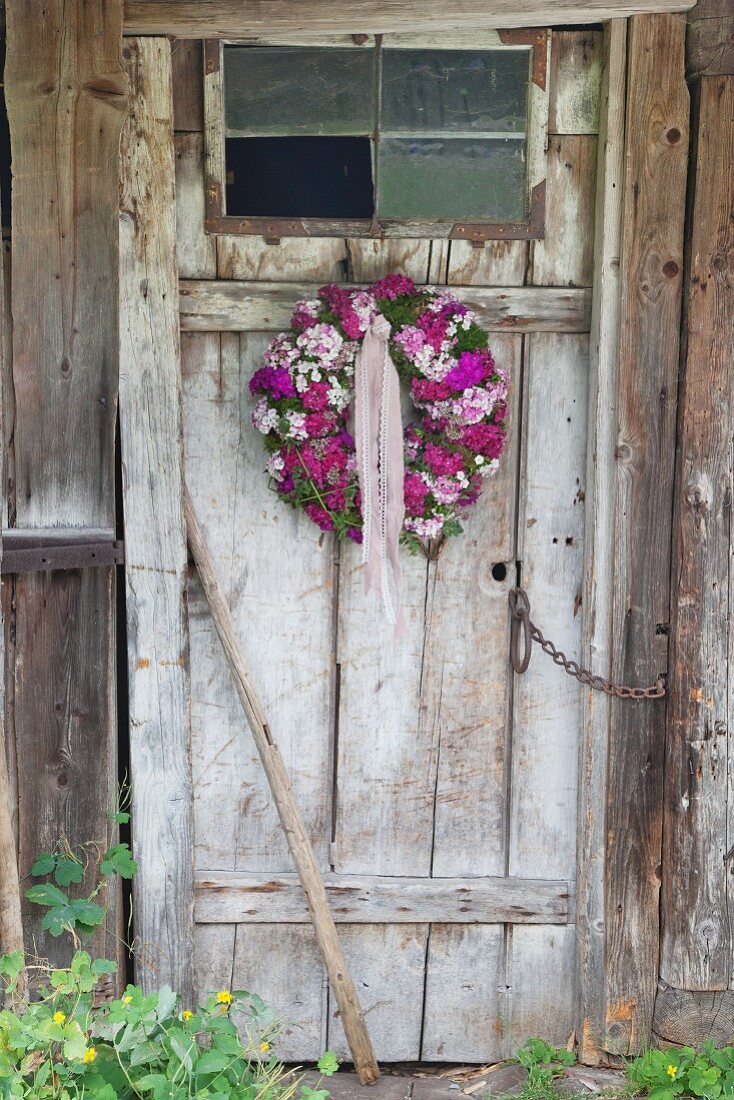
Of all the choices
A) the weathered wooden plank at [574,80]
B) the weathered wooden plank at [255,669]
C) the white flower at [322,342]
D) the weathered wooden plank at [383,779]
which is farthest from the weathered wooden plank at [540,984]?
the weathered wooden plank at [574,80]

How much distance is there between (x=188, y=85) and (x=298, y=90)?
301 mm

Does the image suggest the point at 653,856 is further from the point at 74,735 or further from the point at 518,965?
the point at 74,735

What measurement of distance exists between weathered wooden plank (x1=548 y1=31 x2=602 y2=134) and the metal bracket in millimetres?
1657

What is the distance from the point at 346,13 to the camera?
2758 mm

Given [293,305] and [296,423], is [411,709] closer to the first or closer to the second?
[296,423]

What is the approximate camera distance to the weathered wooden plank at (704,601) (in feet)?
9.36

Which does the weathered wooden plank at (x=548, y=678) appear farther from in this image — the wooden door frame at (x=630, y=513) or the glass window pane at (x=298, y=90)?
the glass window pane at (x=298, y=90)

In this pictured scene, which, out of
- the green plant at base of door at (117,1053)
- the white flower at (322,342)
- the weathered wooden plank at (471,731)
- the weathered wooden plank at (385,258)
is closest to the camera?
the green plant at base of door at (117,1053)

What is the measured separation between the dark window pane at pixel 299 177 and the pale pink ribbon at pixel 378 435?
16.9 inches

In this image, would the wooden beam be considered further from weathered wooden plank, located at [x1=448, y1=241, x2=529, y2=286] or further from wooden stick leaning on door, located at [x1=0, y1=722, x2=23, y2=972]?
wooden stick leaning on door, located at [x1=0, y1=722, x2=23, y2=972]

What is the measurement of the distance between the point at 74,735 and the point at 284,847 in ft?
2.32

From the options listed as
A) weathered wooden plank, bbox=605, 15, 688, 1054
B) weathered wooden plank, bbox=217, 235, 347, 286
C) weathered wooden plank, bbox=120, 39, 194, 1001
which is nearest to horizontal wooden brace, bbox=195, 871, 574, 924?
weathered wooden plank, bbox=120, 39, 194, 1001

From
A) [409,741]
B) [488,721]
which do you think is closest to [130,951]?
[409,741]

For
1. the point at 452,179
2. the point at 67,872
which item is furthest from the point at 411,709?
the point at 452,179
